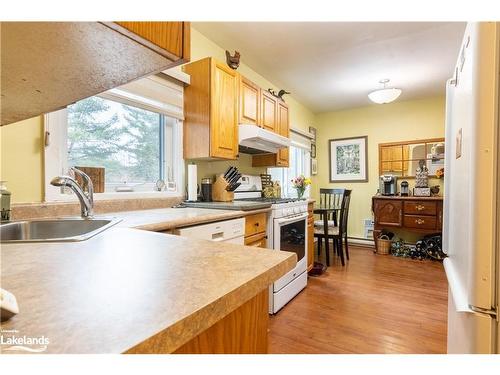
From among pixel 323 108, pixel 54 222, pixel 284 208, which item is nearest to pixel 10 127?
pixel 54 222

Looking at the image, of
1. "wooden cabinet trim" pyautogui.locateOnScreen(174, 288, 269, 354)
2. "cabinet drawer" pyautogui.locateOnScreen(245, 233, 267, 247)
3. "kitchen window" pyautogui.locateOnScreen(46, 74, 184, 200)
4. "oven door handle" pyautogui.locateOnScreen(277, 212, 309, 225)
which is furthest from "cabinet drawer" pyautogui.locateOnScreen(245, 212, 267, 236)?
"wooden cabinet trim" pyautogui.locateOnScreen(174, 288, 269, 354)

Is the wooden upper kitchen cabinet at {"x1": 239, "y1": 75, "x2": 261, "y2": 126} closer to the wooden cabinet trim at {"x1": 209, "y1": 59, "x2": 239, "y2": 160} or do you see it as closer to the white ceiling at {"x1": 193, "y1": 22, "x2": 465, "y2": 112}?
the wooden cabinet trim at {"x1": 209, "y1": 59, "x2": 239, "y2": 160}

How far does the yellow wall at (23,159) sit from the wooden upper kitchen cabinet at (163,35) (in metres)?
1.23

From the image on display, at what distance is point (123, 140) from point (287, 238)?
1.66 m

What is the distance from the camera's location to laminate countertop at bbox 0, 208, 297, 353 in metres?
0.32

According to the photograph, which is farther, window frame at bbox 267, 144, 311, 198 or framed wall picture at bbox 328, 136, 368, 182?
framed wall picture at bbox 328, 136, 368, 182

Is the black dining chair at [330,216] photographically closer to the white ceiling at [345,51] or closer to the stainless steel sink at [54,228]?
the white ceiling at [345,51]

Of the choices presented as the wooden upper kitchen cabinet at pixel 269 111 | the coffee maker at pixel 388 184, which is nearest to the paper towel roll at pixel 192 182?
the wooden upper kitchen cabinet at pixel 269 111

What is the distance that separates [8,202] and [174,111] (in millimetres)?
1357

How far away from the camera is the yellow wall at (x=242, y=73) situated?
96.1 inches

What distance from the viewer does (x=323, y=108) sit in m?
4.86

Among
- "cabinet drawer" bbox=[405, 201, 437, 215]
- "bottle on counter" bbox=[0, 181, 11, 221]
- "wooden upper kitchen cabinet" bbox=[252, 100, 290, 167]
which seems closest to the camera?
"bottle on counter" bbox=[0, 181, 11, 221]

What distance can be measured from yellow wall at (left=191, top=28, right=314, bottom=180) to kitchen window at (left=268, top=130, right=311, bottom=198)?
252mm
